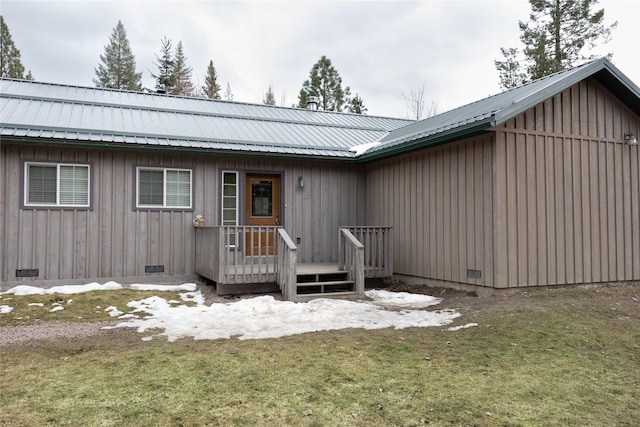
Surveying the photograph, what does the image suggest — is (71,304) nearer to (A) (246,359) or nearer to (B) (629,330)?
(A) (246,359)

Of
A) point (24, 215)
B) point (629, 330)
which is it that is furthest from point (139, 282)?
point (629, 330)

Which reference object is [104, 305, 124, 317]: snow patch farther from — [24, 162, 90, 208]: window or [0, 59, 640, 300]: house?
[24, 162, 90, 208]: window

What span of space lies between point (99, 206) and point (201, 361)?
17.4 ft

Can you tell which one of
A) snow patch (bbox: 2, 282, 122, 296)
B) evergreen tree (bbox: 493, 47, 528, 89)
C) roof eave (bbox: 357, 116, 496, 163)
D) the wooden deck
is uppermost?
evergreen tree (bbox: 493, 47, 528, 89)

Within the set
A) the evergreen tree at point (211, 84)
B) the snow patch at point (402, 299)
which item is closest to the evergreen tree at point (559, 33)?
the snow patch at point (402, 299)

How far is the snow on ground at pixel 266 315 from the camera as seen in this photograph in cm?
521

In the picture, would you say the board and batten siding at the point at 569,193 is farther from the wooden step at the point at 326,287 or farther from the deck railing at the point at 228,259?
the deck railing at the point at 228,259

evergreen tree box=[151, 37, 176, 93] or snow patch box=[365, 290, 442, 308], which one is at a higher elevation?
evergreen tree box=[151, 37, 176, 93]

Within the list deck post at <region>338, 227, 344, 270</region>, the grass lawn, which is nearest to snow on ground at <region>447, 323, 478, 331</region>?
the grass lawn

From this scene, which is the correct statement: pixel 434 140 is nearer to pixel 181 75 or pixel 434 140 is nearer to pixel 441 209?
pixel 441 209

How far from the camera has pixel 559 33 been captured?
17.4m

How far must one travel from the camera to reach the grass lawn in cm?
285

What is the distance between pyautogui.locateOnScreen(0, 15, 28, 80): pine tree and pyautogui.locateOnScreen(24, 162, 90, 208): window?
19.2 m

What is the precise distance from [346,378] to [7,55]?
26862 millimetres
